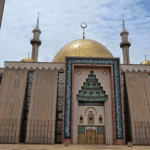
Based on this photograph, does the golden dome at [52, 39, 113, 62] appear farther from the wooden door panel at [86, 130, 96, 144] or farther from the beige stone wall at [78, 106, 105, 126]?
the wooden door panel at [86, 130, 96, 144]

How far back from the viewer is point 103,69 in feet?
54.5

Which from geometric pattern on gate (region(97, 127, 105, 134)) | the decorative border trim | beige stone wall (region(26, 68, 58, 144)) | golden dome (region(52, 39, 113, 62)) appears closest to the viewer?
beige stone wall (region(26, 68, 58, 144))

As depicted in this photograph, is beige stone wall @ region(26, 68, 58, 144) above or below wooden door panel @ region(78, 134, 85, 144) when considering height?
above

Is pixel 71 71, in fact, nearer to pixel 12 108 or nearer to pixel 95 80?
pixel 95 80

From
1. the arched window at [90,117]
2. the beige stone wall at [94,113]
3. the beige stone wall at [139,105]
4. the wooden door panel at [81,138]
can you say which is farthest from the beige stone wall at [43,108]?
the beige stone wall at [139,105]

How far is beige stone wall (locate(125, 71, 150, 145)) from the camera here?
1406 centimetres

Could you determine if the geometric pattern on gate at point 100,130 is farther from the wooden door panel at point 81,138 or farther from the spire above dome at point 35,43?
the spire above dome at point 35,43

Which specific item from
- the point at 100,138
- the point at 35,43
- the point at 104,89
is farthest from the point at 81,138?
the point at 35,43

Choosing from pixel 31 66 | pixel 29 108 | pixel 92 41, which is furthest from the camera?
pixel 92 41

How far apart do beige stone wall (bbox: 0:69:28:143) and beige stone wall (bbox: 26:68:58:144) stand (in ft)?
3.05

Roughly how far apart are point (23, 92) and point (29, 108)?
1.61 meters

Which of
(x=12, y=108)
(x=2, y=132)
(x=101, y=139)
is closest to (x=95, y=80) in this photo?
(x=101, y=139)

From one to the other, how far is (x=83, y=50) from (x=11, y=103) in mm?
9920

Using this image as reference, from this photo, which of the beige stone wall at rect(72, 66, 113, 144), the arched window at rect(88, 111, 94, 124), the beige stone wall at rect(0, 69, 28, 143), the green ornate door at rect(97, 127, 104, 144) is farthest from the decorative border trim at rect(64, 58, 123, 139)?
the beige stone wall at rect(0, 69, 28, 143)
